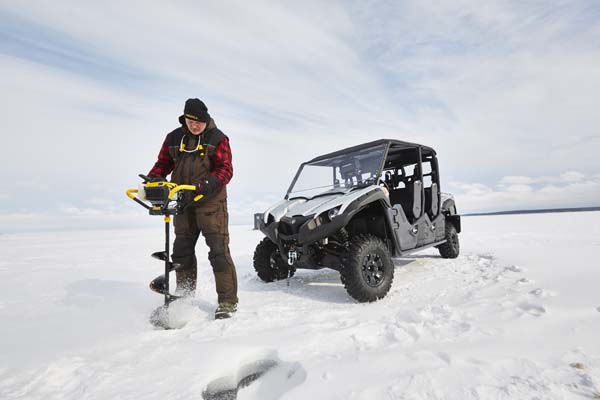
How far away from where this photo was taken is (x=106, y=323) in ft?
8.93

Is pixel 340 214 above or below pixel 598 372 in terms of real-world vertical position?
above

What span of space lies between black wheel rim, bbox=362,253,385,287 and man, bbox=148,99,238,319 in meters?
1.28

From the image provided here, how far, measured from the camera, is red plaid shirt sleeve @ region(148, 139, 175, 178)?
3.05 meters

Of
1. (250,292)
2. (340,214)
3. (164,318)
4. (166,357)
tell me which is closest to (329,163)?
(340,214)

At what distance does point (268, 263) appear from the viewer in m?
4.15

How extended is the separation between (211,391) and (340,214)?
193 cm

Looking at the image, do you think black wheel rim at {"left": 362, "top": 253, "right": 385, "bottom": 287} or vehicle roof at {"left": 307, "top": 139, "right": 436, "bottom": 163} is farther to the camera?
vehicle roof at {"left": 307, "top": 139, "right": 436, "bottom": 163}

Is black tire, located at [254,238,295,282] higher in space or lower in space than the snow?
higher

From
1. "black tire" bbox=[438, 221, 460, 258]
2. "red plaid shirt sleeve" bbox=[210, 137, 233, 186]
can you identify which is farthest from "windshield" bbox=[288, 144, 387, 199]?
"black tire" bbox=[438, 221, 460, 258]

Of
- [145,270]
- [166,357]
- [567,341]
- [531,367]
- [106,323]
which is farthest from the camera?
[145,270]

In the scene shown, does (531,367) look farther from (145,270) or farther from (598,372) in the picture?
(145,270)

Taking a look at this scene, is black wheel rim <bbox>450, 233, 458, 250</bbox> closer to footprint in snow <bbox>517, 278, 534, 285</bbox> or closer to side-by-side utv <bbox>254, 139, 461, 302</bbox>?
side-by-side utv <bbox>254, 139, 461, 302</bbox>

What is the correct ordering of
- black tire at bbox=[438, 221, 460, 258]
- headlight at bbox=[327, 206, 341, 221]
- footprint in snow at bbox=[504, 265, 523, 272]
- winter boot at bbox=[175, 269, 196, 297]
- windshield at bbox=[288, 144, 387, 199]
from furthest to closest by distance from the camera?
black tire at bbox=[438, 221, 460, 258] < windshield at bbox=[288, 144, 387, 199] < footprint in snow at bbox=[504, 265, 523, 272] < headlight at bbox=[327, 206, 341, 221] < winter boot at bbox=[175, 269, 196, 297]

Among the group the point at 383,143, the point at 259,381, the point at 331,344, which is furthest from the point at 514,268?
the point at 259,381
